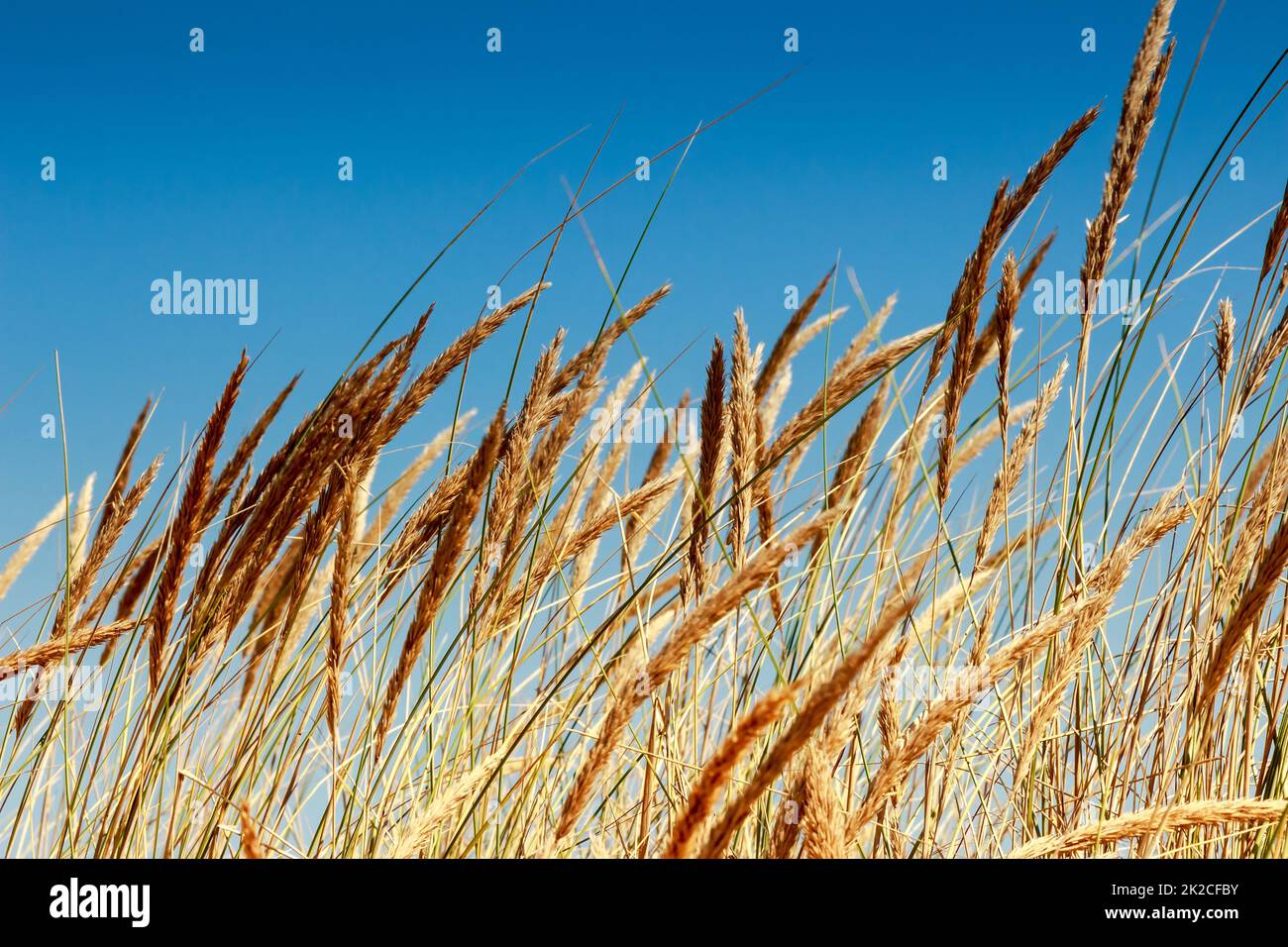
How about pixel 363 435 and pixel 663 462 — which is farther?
pixel 663 462

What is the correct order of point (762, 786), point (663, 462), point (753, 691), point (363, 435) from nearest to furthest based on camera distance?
1. point (762, 786)
2. point (363, 435)
3. point (753, 691)
4. point (663, 462)

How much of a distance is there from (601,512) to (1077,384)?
33.8 inches

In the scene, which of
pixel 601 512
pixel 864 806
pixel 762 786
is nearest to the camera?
pixel 762 786

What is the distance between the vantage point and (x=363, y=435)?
139 cm
